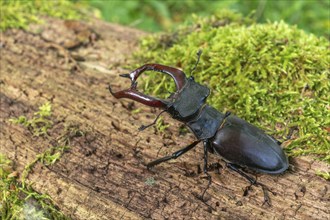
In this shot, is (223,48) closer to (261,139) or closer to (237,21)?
(237,21)

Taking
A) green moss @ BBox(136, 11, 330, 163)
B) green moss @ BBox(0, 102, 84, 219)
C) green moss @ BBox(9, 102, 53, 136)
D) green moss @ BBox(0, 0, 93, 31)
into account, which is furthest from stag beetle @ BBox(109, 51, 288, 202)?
green moss @ BBox(0, 0, 93, 31)

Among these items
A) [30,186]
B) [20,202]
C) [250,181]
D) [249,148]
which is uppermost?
[249,148]

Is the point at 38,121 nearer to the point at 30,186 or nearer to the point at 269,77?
the point at 30,186

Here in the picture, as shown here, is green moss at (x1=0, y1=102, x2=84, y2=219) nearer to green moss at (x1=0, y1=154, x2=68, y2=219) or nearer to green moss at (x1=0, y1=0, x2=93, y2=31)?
green moss at (x1=0, y1=154, x2=68, y2=219)

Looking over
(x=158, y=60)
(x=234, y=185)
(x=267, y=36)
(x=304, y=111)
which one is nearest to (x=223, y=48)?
(x=267, y=36)

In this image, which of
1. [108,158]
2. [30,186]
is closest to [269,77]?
[108,158]

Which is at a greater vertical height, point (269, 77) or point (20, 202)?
point (269, 77)

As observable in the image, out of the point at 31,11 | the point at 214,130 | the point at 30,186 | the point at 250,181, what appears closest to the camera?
the point at 250,181
